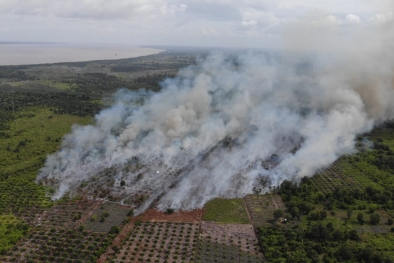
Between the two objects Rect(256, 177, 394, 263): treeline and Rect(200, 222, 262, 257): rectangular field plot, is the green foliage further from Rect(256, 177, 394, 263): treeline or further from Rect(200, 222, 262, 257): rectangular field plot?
Rect(256, 177, 394, 263): treeline

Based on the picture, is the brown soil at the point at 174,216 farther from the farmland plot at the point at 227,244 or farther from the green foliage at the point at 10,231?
the green foliage at the point at 10,231

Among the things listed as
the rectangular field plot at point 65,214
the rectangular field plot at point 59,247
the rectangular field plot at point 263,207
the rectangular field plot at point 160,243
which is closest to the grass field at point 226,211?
the rectangular field plot at point 263,207

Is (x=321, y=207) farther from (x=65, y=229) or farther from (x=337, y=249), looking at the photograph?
(x=65, y=229)

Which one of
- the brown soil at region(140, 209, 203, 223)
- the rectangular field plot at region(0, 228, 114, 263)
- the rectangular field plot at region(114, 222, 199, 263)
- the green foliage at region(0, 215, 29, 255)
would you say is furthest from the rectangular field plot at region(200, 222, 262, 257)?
the green foliage at region(0, 215, 29, 255)

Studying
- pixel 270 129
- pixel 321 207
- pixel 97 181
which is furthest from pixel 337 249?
pixel 270 129

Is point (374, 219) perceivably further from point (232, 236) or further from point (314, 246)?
point (232, 236)
